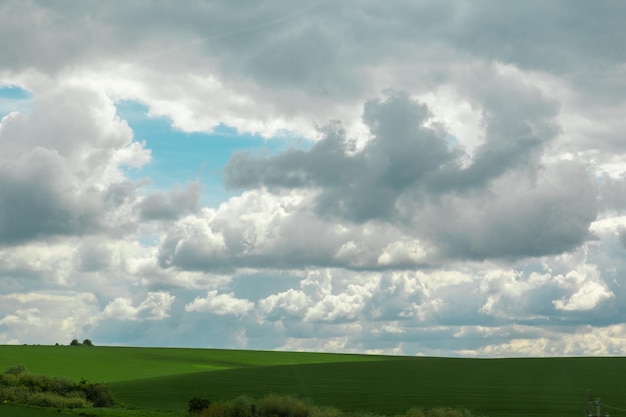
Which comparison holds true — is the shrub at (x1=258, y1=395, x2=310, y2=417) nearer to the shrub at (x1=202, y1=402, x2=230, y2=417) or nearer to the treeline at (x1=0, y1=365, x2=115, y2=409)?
the shrub at (x1=202, y1=402, x2=230, y2=417)

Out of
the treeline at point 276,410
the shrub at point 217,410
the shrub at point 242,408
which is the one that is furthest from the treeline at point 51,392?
the shrub at point 242,408

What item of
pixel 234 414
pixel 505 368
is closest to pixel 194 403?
pixel 234 414

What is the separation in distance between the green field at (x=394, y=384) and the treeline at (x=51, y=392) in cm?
395

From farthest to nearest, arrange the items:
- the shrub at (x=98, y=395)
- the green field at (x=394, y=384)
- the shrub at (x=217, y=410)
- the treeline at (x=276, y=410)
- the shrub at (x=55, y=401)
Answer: the shrub at (x=98, y=395), the green field at (x=394, y=384), the shrub at (x=55, y=401), the shrub at (x=217, y=410), the treeline at (x=276, y=410)

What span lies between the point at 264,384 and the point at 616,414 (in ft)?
158

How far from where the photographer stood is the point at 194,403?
69.7m

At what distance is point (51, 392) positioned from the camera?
8481cm

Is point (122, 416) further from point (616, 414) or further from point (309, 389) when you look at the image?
point (616, 414)

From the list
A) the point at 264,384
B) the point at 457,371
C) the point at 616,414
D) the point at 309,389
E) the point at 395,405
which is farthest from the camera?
the point at 457,371

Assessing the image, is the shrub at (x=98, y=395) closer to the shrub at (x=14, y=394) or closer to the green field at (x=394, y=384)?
the green field at (x=394, y=384)

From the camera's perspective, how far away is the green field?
76938 mm

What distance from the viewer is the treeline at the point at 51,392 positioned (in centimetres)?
7669

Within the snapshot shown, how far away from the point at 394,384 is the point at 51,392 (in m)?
41.4

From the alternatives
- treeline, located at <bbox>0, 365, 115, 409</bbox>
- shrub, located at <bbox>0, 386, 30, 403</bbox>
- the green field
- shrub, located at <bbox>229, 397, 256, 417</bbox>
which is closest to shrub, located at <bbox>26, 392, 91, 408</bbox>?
treeline, located at <bbox>0, 365, 115, 409</bbox>
